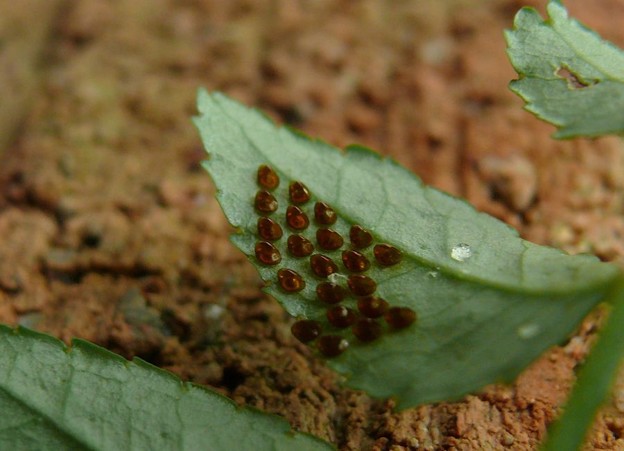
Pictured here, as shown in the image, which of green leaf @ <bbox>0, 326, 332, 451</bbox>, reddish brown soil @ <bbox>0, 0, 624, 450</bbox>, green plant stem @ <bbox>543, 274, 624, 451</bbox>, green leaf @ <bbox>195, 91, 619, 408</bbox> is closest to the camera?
green plant stem @ <bbox>543, 274, 624, 451</bbox>

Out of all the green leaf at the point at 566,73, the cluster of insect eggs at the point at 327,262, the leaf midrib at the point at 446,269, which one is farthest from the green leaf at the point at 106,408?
the green leaf at the point at 566,73

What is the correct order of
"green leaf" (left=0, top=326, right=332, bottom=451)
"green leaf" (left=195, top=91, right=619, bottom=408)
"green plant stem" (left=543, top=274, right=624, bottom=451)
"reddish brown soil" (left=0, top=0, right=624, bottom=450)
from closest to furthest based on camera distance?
"green plant stem" (left=543, top=274, right=624, bottom=451) → "green leaf" (left=195, top=91, right=619, bottom=408) → "green leaf" (left=0, top=326, right=332, bottom=451) → "reddish brown soil" (left=0, top=0, right=624, bottom=450)

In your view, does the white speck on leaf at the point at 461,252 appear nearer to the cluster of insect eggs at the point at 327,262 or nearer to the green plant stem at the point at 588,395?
the cluster of insect eggs at the point at 327,262

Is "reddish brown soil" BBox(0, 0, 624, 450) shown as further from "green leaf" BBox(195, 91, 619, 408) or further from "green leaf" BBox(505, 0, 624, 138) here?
"green leaf" BBox(505, 0, 624, 138)

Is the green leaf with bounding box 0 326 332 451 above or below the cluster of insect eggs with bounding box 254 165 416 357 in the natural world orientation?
below

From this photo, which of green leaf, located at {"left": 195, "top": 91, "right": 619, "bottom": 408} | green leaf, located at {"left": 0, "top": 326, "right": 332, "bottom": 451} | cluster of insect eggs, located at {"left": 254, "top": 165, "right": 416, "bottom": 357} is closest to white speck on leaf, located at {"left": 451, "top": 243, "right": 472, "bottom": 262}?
green leaf, located at {"left": 195, "top": 91, "right": 619, "bottom": 408}

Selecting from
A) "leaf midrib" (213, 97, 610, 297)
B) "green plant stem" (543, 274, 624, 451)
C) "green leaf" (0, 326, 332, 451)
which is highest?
"leaf midrib" (213, 97, 610, 297)

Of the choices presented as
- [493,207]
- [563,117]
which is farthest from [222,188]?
[493,207]
